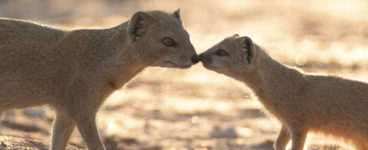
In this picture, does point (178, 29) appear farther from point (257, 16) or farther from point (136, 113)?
point (257, 16)

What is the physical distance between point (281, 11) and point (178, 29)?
21.1 m

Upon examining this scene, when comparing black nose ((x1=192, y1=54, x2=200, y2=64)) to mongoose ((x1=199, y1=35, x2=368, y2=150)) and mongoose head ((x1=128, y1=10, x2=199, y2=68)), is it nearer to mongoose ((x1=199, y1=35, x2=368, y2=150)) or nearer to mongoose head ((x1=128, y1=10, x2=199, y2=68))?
mongoose head ((x1=128, y1=10, x2=199, y2=68))

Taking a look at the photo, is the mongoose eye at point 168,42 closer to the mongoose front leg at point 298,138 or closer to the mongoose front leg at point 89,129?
the mongoose front leg at point 89,129

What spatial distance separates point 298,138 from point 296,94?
61 cm

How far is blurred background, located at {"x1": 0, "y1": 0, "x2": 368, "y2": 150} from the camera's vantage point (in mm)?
12984

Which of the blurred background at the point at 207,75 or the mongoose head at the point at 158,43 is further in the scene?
the blurred background at the point at 207,75

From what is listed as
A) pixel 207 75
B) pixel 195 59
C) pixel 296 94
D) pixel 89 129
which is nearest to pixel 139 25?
pixel 195 59

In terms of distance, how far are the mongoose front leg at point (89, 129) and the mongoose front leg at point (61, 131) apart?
53 centimetres

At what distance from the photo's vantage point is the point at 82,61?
29.7ft

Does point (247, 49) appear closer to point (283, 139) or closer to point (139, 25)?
point (283, 139)

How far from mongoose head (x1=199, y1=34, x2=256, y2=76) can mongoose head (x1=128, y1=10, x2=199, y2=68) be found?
883mm

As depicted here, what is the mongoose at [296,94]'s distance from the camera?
31.4 ft

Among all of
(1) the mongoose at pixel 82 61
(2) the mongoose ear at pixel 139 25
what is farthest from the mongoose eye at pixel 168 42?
(2) the mongoose ear at pixel 139 25

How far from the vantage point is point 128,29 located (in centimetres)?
891
